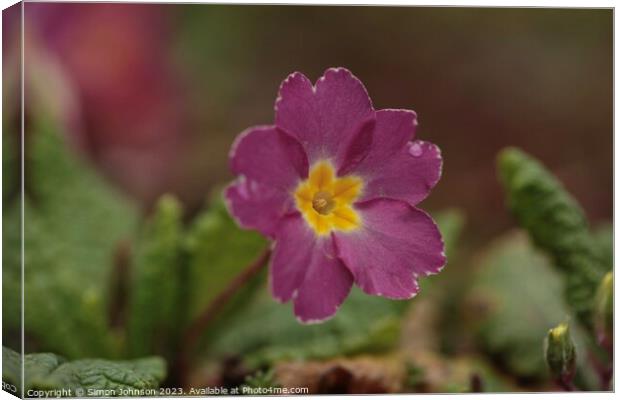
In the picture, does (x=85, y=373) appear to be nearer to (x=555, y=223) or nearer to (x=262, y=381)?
(x=262, y=381)

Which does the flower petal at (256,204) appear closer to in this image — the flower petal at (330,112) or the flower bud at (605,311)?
the flower petal at (330,112)

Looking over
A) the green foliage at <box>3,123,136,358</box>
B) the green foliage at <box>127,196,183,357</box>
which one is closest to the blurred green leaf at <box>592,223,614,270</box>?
the green foliage at <box>127,196,183,357</box>

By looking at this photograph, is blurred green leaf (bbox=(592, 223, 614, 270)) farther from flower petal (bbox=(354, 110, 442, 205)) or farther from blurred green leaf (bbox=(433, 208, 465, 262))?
flower petal (bbox=(354, 110, 442, 205))

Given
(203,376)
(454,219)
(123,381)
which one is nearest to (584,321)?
(454,219)

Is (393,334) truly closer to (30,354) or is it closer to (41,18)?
Answer: (30,354)

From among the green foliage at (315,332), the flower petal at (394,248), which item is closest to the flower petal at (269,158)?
the flower petal at (394,248)
